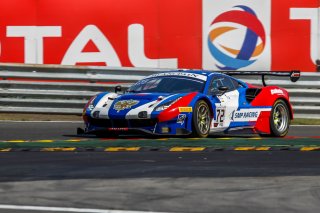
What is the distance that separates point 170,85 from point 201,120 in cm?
81

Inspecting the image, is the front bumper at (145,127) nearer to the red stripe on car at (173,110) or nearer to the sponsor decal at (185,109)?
the red stripe on car at (173,110)

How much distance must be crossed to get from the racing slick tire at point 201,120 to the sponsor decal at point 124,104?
0.84 m

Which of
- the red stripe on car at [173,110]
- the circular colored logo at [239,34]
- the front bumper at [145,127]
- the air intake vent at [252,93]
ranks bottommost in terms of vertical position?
the front bumper at [145,127]

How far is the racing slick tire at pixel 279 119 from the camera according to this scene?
588 inches

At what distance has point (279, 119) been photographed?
15.2 m

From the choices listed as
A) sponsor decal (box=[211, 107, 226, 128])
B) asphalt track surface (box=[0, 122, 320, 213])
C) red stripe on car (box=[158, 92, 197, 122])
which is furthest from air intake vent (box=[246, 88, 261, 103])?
asphalt track surface (box=[0, 122, 320, 213])

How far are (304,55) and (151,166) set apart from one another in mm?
9390

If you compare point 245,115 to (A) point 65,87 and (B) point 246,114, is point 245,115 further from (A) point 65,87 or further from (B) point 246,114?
(A) point 65,87

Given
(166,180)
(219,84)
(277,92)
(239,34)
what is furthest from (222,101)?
(166,180)

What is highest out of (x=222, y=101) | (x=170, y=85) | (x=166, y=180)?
(x=170, y=85)

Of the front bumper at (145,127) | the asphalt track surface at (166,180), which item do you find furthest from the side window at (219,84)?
the asphalt track surface at (166,180)

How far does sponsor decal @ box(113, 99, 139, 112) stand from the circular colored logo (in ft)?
16.3

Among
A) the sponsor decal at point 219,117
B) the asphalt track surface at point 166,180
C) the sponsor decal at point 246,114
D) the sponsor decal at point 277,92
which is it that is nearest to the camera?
the asphalt track surface at point 166,180

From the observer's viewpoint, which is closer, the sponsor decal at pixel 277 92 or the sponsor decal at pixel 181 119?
the sponsor decal at pixel 181 119
